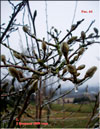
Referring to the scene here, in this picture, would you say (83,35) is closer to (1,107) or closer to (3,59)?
(3,59)

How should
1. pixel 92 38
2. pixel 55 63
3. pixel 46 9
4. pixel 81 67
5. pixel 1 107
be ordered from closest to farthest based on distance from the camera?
pixel 81 67 < pixel 55 63 < pixel 92 38 < pixel 1 107 < pixel 46 9

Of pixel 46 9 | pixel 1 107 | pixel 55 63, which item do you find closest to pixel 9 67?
pixel 55 63

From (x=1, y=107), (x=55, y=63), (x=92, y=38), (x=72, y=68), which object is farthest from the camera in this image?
(x=1, y=107)

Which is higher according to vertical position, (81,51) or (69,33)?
(69,33)

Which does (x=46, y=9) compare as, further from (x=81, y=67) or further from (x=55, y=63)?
(x=81, y=67)

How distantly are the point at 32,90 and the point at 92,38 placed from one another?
648 mm

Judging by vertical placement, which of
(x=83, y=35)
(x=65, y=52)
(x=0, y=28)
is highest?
(x=0, y=28)

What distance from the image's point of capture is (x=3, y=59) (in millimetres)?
518

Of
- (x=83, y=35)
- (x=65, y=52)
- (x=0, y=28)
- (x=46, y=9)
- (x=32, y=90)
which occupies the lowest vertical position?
(x=32, y=90)

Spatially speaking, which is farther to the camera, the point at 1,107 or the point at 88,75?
the point at 1,107

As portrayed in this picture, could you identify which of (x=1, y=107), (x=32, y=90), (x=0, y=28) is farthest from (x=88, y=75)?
(x=0, y=28)

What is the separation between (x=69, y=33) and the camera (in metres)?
0.69

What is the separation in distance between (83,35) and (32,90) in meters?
0.44

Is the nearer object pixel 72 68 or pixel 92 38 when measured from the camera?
pixel 72 68
